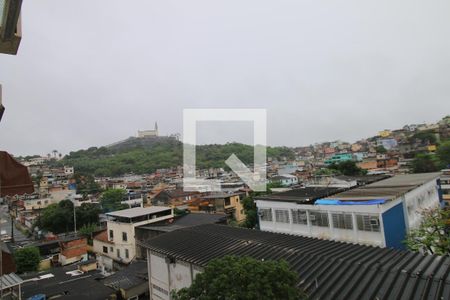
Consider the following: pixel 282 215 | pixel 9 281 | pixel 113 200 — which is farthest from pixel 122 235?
pixel 113 200

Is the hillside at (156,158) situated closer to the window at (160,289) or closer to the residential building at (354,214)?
the residential building at (354,214)

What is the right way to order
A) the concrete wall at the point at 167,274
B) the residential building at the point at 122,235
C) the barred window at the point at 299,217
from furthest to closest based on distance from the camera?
the residential building at the point at 122,235, the barred window at the point at 299,217, the concrete wall at the point at 167,274

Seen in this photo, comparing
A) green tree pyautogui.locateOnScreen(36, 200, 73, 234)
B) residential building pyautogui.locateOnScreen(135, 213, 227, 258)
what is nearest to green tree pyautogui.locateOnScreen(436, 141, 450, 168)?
residential building pyautogui.locateOnScreen(135, 213, 227, 258)

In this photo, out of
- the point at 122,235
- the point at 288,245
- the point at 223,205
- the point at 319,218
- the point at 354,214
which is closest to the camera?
the point at 288,245

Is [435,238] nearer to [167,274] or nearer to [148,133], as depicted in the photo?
[167,274]

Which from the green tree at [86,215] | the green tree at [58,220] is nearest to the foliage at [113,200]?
the green tree at [86,215]

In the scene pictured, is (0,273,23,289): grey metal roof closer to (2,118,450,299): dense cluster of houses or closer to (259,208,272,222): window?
(2,118,450,299): dense cluster of houses
